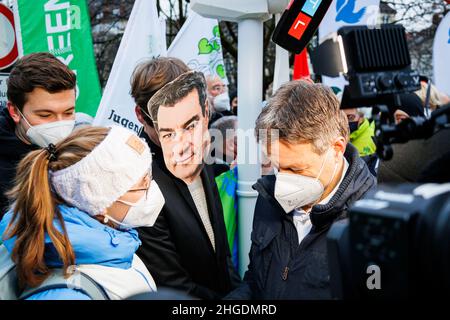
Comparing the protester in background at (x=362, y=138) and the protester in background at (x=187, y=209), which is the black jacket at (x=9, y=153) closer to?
the protester in background at (x=187, y=209)

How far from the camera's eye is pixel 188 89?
2.35 m

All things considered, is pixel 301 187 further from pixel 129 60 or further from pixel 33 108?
pixel 129 60

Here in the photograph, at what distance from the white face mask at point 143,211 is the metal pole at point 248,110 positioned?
75cm

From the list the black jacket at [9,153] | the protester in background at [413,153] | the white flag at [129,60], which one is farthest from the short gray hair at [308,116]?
the white flag at [129,60]

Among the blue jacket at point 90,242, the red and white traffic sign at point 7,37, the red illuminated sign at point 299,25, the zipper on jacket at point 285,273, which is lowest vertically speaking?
the zipper on jacket at point 285,273

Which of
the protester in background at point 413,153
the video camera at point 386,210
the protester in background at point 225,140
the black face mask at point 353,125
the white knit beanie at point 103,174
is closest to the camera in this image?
the video camera at point 386,210

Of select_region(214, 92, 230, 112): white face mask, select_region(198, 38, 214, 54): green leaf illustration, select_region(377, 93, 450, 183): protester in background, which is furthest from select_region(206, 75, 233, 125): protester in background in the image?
select_region(377, 93, 450, 183): protester in background

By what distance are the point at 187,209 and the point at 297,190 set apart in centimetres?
51

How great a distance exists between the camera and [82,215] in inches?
63.1

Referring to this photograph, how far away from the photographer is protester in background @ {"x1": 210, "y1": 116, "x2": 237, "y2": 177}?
3.16 metres

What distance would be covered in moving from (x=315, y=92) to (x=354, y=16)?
9.86ft

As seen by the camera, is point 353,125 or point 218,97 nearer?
point 353,125

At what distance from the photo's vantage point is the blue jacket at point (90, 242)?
4.85 ft

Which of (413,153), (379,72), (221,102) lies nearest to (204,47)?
(221,102)
